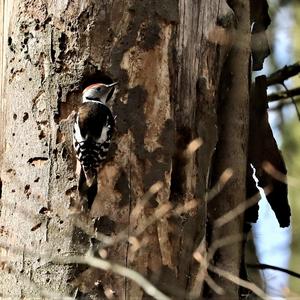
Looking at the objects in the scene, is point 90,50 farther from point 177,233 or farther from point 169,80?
point 177,233

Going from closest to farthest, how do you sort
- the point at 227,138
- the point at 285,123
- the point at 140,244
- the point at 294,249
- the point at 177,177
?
the point at 140,244 → the point at 177,177 → the point at 227,138 → the point at 294,249 → the point at 285,123

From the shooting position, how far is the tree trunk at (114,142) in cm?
371

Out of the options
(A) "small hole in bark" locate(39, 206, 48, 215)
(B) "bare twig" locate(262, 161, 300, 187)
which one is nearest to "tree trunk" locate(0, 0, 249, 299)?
(A) "small hole in bark" locate(39, 206, 48, 215)

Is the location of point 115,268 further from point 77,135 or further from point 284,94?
point 284,94

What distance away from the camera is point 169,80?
3.89 metres

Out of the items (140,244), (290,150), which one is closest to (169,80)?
(140,244)

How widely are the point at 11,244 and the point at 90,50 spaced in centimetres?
86

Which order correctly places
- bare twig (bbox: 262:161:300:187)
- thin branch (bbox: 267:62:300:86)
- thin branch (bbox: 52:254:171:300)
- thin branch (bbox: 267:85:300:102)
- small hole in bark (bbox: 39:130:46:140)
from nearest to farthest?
thin branch (bbox: 52:254:171:300) → small hole in bark (bbox: 39:130:46:140) → bare twig (bbox: 262:161:300:187) → thin branch (bbox: 267:62:300:86) → thin branch (bbox: 267:85:300:102)

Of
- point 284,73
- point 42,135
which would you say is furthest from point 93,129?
point 284,73

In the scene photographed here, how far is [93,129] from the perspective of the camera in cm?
385

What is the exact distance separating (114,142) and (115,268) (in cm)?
63

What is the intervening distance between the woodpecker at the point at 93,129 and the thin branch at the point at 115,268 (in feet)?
1.04

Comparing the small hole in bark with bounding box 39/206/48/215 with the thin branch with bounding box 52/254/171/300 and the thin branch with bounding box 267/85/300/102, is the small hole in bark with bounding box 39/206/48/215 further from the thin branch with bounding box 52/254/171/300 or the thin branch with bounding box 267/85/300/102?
the thin branch with bounding box 267/85/300/102

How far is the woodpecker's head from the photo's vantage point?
3742mm
